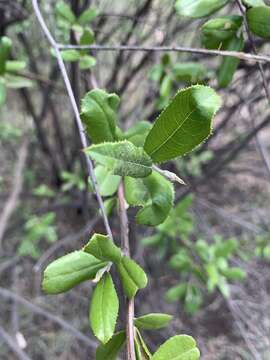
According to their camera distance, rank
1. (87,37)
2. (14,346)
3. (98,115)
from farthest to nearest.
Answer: (14,346)
(87,37)
(98,115)

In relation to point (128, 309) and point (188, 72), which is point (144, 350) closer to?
point (128, 309)

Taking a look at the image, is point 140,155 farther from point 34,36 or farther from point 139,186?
point 34,36

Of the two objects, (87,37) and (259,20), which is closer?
(259,20)

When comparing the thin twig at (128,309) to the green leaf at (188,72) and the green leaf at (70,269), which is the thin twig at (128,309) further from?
the green leaf at (188,72)

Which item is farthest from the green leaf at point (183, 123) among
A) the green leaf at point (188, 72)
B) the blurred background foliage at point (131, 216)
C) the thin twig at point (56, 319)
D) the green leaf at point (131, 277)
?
the thin twig at point (56, 319)

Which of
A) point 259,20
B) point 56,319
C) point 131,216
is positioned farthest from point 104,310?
point 56,319

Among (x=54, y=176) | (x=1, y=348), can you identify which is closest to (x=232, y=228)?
(x=54, y=176)
